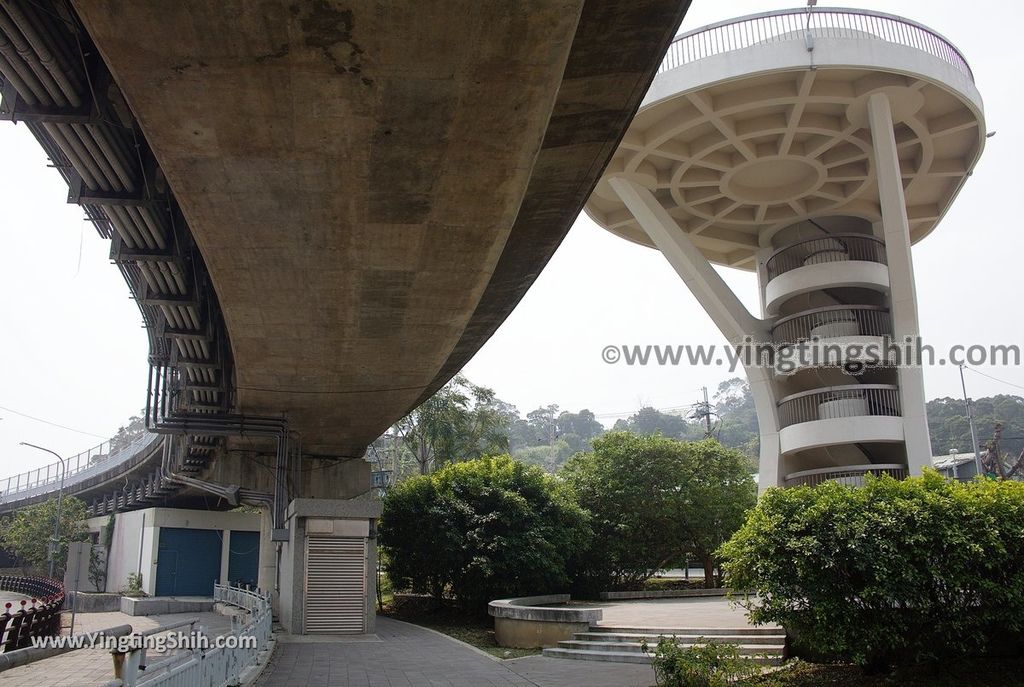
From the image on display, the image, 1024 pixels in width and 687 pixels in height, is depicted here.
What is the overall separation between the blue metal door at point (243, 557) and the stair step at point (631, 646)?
2888 centimetres

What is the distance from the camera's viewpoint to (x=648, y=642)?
15.4 metres

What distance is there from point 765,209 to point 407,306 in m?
23.2

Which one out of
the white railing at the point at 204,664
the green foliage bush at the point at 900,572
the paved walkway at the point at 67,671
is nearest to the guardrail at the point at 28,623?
the paved walkway at the point at 67,671

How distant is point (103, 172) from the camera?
33.0 feet

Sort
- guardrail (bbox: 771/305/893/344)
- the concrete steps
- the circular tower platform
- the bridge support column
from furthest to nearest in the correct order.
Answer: guardrail (bbox: 771/305/893/344) → the bridge support column → the circular tower platform → the concrete steps

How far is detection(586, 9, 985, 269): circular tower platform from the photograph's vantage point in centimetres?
2447

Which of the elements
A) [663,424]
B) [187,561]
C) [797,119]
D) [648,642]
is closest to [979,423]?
[797,119]

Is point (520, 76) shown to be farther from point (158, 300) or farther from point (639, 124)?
point (639, 124)

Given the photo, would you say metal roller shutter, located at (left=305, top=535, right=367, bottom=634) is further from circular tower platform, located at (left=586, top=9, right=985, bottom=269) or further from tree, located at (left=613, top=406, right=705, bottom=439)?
tree, located at (left=613, top=406, right=705, bottom=439)

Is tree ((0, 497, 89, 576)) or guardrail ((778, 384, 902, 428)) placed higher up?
guardrail ((778, 384, 902, 428))

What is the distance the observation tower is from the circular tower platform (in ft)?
0.19

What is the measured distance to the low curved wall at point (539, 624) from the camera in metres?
17.2

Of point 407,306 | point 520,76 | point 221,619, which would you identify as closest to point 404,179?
point 520,76

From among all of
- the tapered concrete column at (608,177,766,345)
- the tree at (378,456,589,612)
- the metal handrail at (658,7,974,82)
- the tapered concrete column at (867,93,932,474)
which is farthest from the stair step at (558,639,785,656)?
the metal handrail at (658,7,974,82)
